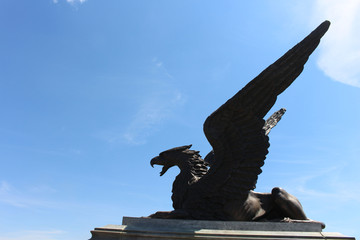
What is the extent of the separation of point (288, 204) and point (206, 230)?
1.78 metres

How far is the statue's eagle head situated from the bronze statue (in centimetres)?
59

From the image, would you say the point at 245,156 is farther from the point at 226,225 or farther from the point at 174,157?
the point at 174,157

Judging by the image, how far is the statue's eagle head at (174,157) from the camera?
630cm

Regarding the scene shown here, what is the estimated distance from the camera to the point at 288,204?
537cm

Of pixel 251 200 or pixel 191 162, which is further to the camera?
pixel 191 162

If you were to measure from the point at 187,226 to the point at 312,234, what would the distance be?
1.92 meters

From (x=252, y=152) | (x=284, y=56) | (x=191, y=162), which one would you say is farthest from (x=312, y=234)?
(x=284, y=56)

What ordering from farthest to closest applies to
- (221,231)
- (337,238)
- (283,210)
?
(283,210)
(221,231)
(337,238)

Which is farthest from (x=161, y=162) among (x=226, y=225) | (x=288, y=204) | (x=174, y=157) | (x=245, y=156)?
(x=288, y=204)

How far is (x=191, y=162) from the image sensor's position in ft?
20.2

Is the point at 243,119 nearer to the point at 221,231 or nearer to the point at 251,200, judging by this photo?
the point at 251,200

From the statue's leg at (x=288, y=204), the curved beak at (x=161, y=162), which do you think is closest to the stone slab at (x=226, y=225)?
the statue's leg at (x=288, y=204)

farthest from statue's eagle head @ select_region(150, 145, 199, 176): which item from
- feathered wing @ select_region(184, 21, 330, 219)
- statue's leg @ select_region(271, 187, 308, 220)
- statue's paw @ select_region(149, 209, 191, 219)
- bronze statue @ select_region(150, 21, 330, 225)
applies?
statue's leg @ select_region(271, 187, 308, 220)

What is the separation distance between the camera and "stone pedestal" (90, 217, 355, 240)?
434 cm
